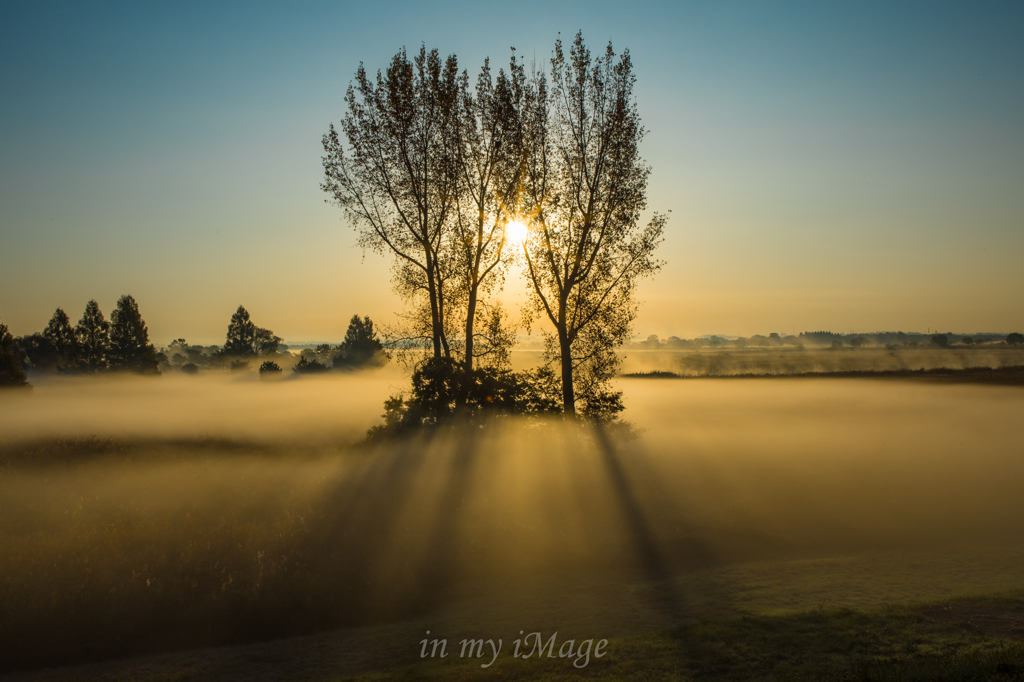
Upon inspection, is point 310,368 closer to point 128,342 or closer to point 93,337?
point 128,342

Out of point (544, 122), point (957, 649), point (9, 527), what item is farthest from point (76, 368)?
point (957, 649)

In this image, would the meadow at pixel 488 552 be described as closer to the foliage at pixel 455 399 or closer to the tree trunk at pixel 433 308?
the foliage at pixel 455 399

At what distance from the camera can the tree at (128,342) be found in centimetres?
8412

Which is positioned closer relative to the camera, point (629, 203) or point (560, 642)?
point (560, 642)

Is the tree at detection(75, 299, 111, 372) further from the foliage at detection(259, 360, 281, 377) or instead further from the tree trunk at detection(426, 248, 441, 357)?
the tree trunk at detection(426, 248, 441, 357)

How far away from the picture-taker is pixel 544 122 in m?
28.0

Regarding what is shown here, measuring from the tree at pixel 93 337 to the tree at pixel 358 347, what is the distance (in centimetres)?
3583

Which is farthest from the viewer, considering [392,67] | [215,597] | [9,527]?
[392,67]

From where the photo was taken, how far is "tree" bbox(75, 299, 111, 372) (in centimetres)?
8475

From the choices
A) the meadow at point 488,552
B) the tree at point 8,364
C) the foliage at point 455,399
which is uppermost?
the tree at point 8,364

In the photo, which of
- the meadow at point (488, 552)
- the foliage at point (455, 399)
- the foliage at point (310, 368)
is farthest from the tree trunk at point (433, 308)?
the foliage at point (310, 368)

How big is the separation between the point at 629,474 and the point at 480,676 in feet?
60.7

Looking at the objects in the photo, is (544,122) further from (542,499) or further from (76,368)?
(76,368)

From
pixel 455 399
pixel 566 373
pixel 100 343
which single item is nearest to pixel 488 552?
pixel 455 399
